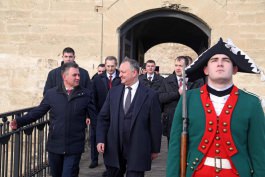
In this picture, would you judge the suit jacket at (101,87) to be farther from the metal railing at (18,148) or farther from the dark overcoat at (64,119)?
the dark overcoat at (64,119)

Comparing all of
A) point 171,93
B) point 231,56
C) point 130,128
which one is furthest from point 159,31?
point 231,56

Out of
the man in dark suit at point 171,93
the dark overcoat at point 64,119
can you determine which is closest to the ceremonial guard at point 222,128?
the dark overcoat at point 64,119

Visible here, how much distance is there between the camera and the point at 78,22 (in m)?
9.33

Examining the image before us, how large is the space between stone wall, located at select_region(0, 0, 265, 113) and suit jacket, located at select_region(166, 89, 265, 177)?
611 centimetres

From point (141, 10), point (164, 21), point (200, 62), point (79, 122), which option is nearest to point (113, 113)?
point (79, 122)

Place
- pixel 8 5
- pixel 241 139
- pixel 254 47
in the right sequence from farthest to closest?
1. pixel 8 5
2. pixel 254 47
3. pixel 241 139

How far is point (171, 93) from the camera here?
18.1ft

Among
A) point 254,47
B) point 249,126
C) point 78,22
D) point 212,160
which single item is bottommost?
point 212,160

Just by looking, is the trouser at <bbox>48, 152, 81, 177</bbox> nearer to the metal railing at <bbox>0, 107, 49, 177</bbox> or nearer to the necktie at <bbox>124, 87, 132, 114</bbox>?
the metal railing at <bbox>0, 107, 49, 177</bbox>

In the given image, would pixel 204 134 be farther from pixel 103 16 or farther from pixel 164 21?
pixel 164 21

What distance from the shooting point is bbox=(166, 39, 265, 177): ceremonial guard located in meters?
2.91

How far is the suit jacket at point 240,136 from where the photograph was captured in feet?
9.49

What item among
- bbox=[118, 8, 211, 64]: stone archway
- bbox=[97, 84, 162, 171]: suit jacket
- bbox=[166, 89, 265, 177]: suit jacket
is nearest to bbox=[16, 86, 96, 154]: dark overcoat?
bbox=[97, 84, 162, 171]: suit jacket

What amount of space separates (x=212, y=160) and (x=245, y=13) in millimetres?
6529
